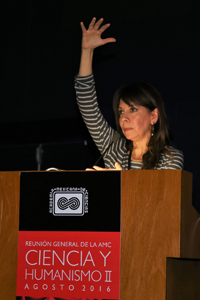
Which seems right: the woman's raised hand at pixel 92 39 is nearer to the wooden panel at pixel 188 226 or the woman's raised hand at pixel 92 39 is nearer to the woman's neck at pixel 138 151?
the woman's neck at pixel 138 151

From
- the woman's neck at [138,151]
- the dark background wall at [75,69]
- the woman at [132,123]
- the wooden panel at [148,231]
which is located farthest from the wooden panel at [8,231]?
the dark background wall at [75,69]

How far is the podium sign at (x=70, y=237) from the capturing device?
52.8 inches

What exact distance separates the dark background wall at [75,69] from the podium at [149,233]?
1251 millimetres

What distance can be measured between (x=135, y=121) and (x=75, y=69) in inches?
40.6

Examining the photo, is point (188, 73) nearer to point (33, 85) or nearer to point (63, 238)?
point (33, 85)

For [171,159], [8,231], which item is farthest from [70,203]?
[171,159]

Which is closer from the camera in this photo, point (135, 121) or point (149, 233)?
point (149, 233)

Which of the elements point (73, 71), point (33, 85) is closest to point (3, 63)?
point (33, 85)

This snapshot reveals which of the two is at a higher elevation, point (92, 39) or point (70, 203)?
point (92, 39)

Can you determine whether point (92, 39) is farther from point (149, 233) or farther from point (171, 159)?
point (149, 233)

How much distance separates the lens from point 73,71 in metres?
3.04

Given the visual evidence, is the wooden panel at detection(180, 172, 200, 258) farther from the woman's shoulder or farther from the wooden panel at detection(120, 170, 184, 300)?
the woman's shoulder

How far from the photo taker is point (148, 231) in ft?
4.37

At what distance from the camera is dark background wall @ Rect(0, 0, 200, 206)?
8.71 feet
